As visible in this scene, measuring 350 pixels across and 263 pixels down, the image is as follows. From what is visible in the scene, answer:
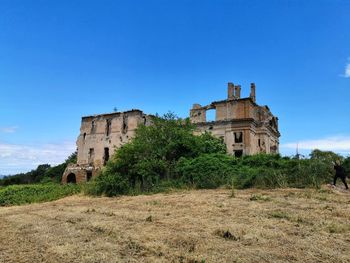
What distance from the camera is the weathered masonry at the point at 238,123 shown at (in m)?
32.2

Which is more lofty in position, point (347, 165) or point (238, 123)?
point (238, 123)

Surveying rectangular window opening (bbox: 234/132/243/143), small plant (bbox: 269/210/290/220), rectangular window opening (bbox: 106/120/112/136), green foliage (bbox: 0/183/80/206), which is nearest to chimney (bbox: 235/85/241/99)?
rectangular window opening (bbox: 234/132/243/143)

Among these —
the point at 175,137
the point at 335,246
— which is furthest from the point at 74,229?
the point at 175,137

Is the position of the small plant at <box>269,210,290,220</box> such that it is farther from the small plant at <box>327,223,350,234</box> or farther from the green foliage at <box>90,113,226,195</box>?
the green foliage at <box>90,113,226,195</box>

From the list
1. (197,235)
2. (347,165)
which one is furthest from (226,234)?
(347,165)

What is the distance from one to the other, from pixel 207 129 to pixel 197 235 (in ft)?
89.2

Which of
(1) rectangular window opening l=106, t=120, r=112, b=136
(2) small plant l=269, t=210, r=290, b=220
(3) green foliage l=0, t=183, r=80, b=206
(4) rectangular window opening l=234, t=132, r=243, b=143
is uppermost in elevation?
(1) rectangular window opening l=106, t=120, r=112, b=136

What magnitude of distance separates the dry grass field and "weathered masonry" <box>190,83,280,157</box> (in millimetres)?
20763

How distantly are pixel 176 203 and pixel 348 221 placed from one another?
6378mm

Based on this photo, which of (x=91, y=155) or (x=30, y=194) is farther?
(x=91, y=155)

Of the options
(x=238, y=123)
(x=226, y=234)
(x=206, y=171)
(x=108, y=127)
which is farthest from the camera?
(x=108, y=127)

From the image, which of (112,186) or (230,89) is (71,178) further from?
(230,89)

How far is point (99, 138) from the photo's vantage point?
3841cm

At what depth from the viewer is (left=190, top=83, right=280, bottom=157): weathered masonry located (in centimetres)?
3222
